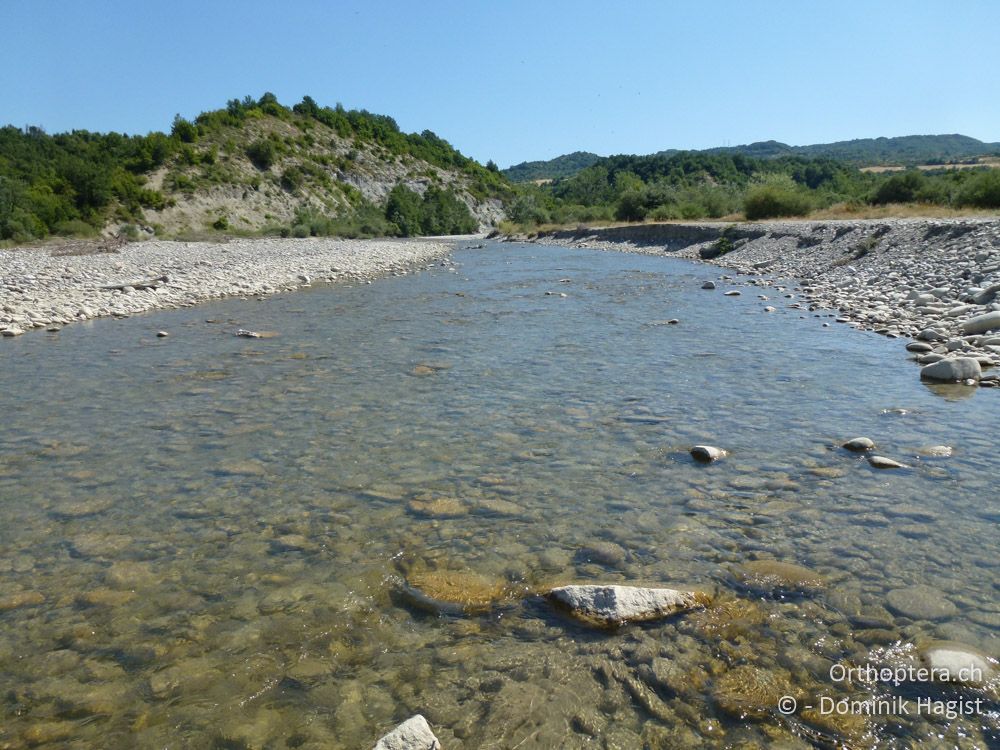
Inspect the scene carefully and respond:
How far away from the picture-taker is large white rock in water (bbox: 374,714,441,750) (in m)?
2.52

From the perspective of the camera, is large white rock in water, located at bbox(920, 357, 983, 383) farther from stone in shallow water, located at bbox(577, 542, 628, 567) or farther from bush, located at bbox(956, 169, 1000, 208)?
bush, located at bbox(956, 169, 1000, 208)

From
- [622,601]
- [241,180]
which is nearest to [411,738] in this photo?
[622,601]

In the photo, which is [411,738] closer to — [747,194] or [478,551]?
[478,551]

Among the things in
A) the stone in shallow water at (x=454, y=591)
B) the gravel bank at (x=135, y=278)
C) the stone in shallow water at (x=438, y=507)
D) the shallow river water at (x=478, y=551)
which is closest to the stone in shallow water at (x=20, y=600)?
the shallow river water at (x=478, y=551)

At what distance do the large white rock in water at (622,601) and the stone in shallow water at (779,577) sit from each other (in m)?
0.39

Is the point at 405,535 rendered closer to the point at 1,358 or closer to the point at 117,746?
the point at 117,746

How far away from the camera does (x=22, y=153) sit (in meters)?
58.2

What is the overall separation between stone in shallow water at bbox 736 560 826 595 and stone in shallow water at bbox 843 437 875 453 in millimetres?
2334

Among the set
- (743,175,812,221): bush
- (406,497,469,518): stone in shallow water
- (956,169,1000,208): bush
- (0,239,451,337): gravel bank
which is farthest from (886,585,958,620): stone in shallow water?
(743,175,812,221): bush

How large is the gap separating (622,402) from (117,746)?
5934mm

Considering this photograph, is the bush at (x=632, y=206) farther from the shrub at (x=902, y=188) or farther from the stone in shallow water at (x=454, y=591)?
the stone in shallow water at (x=454, y=591)

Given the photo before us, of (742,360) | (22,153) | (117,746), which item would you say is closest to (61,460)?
(117,746)

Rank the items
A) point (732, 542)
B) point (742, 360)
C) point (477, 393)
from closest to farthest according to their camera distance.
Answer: point (732, 542) → point (477, 393) → point (742, 360)

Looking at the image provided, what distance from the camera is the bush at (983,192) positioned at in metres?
26.0
